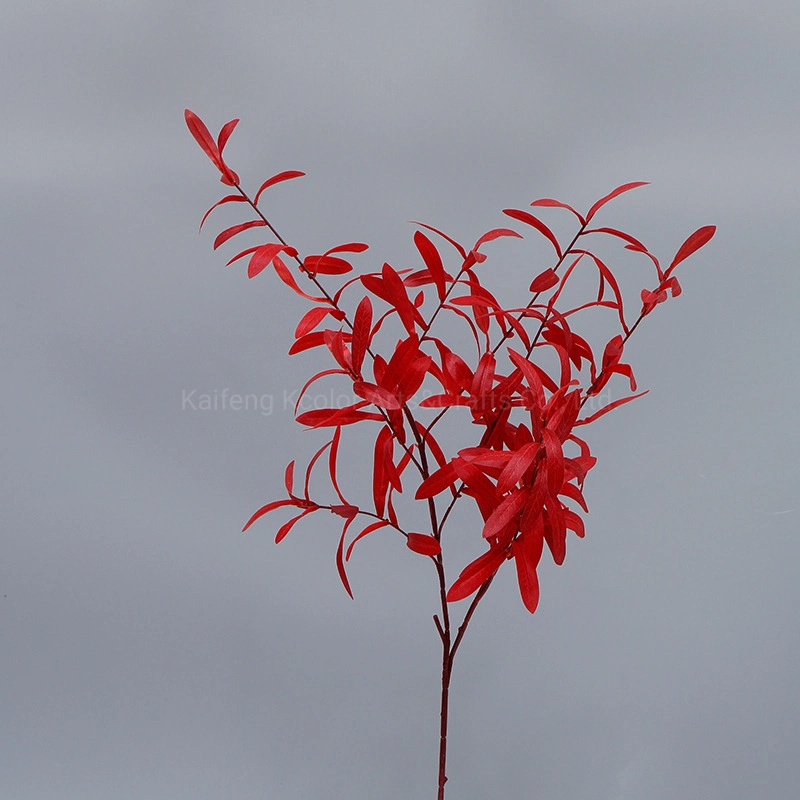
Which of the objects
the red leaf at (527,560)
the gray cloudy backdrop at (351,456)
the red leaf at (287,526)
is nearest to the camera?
the red leaf at (527,560)

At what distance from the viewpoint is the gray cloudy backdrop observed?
1651 millimetres

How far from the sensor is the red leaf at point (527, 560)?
1015 mm

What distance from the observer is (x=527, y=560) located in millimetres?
1025

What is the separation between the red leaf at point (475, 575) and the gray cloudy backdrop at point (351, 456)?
2.49 ft

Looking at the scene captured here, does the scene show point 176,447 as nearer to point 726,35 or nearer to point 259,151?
point 259,151

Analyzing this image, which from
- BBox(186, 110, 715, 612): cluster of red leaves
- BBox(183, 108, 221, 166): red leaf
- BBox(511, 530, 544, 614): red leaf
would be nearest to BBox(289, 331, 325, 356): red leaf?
BBox(186, 110, 715, 612): cluster of red leaves

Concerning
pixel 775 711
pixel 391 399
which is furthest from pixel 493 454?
pixel 775 711

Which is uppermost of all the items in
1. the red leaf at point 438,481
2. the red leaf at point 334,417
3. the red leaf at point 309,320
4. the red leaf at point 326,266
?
the red leaf at point 326,266

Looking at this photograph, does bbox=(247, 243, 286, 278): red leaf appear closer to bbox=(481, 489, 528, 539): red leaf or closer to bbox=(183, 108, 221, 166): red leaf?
bbox=(183, 108, 221, 166): red leaf

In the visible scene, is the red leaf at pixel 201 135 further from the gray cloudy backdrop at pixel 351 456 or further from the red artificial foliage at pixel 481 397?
the gray cloudy backdrop at pixel 351 456

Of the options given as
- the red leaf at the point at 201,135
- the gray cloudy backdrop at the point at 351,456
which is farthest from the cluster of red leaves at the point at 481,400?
the gray cloudy backdrop at the point at 351,456

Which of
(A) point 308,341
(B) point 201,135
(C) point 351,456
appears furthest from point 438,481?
(C) point 351,456

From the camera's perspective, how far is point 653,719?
5.84ft

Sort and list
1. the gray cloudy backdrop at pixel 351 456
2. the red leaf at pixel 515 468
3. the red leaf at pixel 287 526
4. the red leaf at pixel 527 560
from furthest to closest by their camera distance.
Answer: the gray cloudy backdrop at pixel 351 456 < the red leaf at pixel 287 526 < the red leaf at pixel 527 560 < the red leaf at pixel 515 468
